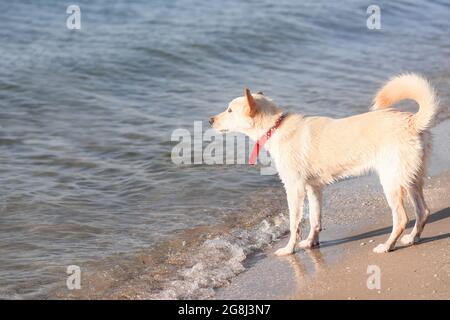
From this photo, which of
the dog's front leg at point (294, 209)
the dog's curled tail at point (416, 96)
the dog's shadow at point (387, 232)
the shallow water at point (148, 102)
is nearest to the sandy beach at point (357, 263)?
the dog's shadow at point (387, 232)

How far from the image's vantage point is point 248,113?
5969 millimetres

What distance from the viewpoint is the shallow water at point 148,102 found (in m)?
6.06

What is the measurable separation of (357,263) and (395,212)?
49 cm

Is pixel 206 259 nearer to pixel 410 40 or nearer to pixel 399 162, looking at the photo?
pixel 399 162

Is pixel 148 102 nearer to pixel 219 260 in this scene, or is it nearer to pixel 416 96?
pixel 219 260

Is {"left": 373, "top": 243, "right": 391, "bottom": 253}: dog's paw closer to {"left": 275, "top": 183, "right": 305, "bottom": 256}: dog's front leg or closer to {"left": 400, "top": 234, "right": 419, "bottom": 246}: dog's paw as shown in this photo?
{"left": 400, "top": 234, "right": 419, "bottom": 246}: dog's paw

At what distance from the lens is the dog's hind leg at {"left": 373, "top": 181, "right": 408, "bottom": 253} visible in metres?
5.48

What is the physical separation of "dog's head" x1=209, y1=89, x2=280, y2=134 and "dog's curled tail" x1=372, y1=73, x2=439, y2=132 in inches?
33.5

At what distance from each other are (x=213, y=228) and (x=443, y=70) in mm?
6473

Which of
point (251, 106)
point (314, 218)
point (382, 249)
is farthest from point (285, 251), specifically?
point (251, 106)
